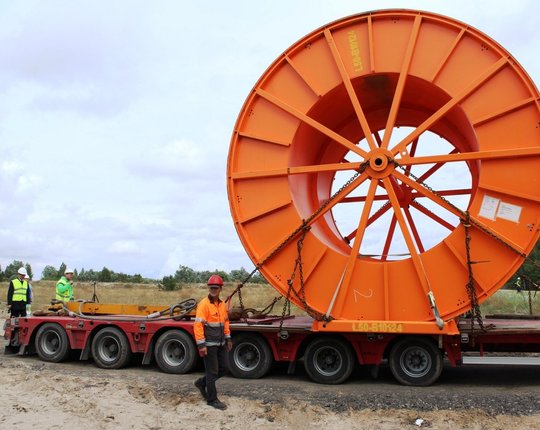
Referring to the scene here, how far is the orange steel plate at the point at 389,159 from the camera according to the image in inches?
302

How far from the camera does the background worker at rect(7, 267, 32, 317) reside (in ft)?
40.0

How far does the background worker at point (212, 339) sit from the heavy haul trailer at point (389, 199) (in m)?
1.12

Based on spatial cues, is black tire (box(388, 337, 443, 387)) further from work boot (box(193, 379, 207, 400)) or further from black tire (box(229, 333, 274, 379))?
work boot (box(193, 379, 207, 400))

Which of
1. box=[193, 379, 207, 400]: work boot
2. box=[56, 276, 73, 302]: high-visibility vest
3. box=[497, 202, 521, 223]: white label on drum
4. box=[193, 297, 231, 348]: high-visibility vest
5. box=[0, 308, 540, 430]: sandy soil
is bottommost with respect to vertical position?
box=[0, 308, 540, 430]: sandy soil

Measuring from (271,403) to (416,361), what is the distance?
2181 millimetres

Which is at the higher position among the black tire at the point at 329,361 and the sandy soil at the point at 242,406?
the black tire at the point at 329,361

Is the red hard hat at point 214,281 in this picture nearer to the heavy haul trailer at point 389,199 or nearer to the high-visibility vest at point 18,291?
the heavy haul trailer at point 389,199

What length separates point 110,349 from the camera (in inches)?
390

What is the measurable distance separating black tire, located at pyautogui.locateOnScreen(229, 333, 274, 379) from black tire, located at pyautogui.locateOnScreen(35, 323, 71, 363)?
3.24 metres

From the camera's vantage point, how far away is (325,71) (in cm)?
864

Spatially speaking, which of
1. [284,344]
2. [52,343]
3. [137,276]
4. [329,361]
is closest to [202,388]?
[284,344]

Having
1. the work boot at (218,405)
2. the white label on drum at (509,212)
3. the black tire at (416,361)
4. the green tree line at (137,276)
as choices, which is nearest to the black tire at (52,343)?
the work boot at (218,405)

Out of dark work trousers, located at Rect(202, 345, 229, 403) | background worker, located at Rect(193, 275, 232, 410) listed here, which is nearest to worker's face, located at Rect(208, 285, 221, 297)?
background worker, located at Rect(193, 275, 232, 410)

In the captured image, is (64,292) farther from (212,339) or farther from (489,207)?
(489,207)
